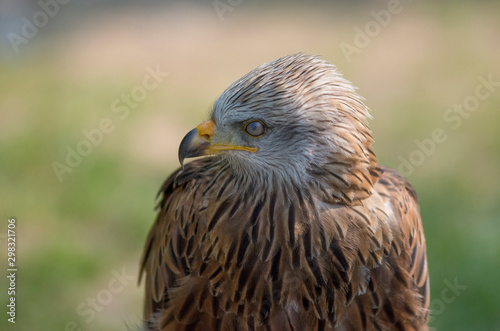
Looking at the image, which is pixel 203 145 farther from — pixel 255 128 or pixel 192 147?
pixel 255 128

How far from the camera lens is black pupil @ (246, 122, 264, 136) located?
2.74 metres

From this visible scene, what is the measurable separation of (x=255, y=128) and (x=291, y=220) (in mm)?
479

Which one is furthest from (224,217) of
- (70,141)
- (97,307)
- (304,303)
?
(70,141)

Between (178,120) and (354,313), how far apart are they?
464 centimetres

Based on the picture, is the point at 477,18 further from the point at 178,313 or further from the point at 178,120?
the point at 178,313

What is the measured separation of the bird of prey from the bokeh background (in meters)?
1.35

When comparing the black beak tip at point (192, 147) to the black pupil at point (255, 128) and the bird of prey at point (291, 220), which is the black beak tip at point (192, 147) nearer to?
the bird of prey at point (291, 220)

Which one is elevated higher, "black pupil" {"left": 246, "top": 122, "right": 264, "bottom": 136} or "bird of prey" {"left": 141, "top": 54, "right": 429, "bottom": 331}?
"black pupil" {"left": 246, "top": 122, "right": 264, "bottom": 136}

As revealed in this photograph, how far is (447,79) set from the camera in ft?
26.0

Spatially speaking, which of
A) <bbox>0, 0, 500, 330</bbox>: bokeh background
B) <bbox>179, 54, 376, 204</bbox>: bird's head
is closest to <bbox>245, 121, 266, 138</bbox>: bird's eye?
<bbox>179, 54, 376, 204</bbox>: bird's head

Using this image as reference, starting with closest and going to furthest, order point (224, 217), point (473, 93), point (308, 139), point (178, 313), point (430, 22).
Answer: point (308, 139), point (224, 217), point (178, 313), point (473, 93), point (430, 22)

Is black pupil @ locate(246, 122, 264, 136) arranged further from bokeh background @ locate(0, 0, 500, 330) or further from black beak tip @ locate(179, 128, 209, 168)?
bokeh background @ locate(0, 0, 500, 330)

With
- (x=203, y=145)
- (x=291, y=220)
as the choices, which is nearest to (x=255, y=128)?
(x=203, y=145)

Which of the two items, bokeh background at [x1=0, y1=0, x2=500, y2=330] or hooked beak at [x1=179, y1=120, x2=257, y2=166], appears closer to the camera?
hooked beak at [x1=179, y1=120, x2=257, y2=166]
